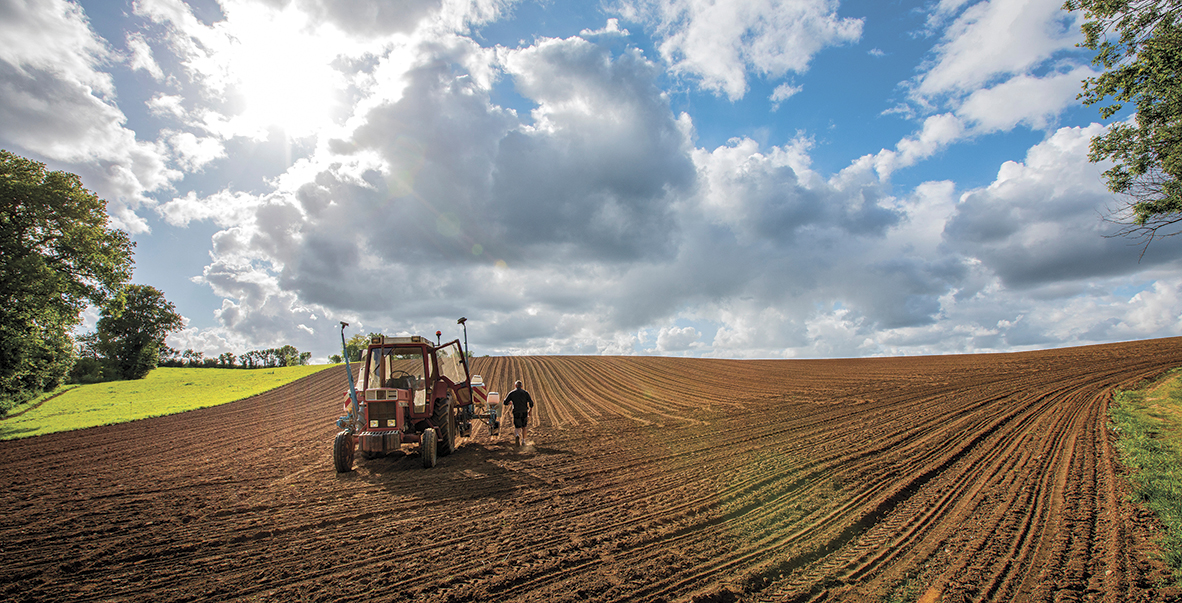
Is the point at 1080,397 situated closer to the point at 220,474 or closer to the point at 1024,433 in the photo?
the point at 1024,433

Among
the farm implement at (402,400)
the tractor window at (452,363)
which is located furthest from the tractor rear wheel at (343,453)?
the tractor window at (452,363)

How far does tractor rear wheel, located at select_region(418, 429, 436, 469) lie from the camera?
8781mm

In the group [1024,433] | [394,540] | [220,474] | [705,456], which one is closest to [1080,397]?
[1024,433]

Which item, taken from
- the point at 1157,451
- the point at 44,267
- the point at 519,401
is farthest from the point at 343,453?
the point at 44,267

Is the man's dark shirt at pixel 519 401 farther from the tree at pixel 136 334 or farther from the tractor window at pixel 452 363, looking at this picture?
the tree at pixel 136 334

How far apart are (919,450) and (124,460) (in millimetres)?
16623

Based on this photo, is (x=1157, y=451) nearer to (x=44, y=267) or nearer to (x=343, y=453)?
(x=343, y=453)

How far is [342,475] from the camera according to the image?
8422 millimetres

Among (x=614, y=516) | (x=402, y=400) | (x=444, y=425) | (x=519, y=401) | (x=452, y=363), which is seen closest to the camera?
(x=614, y=516)

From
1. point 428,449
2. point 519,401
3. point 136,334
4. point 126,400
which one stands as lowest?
point 126,400

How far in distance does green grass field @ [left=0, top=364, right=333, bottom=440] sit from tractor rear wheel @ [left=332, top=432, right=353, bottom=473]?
44.9ft

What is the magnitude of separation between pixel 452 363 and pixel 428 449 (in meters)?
2.45

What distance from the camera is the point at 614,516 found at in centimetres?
584

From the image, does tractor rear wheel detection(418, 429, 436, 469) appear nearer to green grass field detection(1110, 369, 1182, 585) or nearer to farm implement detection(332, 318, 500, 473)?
farm implement detection(332, 318, 500, 473)
